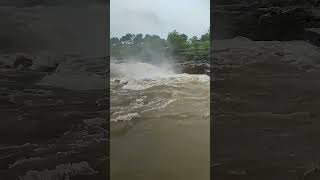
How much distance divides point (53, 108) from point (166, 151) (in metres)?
0.62

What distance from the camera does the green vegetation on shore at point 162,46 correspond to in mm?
2264

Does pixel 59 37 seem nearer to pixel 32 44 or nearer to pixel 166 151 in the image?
pixel 32 44

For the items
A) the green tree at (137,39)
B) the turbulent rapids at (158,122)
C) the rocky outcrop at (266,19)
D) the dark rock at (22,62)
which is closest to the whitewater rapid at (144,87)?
the turbulent rapids at (158,122)

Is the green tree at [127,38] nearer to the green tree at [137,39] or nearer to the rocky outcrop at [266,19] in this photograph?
the green tree at [137,39]

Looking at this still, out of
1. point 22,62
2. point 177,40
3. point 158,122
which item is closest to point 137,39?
point 177,40

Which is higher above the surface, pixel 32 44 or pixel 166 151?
pixel 32 44

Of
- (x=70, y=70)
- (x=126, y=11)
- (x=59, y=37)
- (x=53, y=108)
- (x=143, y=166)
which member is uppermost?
(x=126, y=11)

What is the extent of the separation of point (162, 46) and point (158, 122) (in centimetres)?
40

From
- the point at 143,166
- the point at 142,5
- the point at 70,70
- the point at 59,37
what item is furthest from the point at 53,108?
the point at 142,5

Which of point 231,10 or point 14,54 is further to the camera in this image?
point 231,10

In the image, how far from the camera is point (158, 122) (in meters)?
2.28

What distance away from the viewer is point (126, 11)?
2254 mm

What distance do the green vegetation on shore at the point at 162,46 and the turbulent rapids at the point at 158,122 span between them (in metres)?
→ 0.06

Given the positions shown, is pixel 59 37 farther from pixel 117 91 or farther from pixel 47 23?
pixel 117 91
